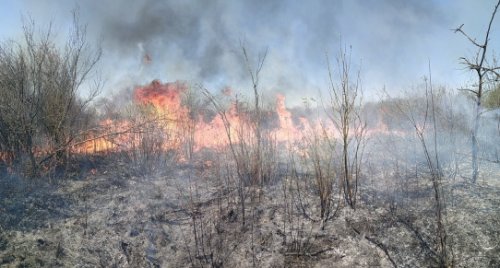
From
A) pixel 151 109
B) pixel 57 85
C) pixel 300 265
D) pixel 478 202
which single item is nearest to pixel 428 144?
pixel 478 202

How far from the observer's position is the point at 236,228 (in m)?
5.85

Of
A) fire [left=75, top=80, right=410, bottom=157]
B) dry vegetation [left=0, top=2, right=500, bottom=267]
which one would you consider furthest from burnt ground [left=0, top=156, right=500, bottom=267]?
fire [left=75, top=80, right=410, bottom=157]

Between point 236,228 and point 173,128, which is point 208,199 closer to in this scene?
point 236,228

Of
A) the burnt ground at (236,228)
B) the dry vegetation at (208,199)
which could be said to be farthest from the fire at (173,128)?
the burnt ground at (236,228)

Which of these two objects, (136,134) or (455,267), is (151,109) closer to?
(136,134)

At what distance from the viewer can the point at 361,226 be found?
557cm

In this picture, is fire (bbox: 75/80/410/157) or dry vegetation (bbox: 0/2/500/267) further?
fire (bbox: 75/80/410/157)

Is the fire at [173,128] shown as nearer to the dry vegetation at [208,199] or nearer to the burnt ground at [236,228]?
the dry vegetation at [208,199]

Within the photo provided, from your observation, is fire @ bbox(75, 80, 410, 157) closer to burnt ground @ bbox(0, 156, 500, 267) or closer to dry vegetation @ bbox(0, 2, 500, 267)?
dry vegetation @ bbox(0, 2, 500, 267)

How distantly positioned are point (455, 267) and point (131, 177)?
21.9 feet

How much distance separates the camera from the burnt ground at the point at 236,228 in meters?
5.04

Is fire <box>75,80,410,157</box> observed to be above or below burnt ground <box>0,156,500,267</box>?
above

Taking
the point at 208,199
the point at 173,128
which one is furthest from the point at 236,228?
the point at 173,128

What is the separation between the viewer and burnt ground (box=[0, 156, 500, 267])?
504cm
